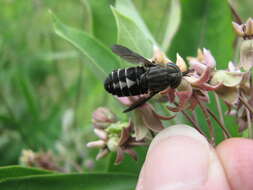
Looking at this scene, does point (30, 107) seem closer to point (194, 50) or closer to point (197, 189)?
point (194, 50)

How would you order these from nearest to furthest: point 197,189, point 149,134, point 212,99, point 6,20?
point 197,189 → point 149,134 → point 212,99 → point 6,20

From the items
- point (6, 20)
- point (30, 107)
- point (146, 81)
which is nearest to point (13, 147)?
point (30, 107)

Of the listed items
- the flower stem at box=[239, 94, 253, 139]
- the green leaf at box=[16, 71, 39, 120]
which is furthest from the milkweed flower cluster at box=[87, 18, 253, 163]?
the green leaf at box=[16, 71, 39, 120]

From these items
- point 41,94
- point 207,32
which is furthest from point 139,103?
point 41,94

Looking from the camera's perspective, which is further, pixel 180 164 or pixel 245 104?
pixel 245 104

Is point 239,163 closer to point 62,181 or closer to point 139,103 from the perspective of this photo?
point 139,103

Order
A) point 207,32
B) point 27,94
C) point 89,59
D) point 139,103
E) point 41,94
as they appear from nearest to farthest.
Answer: point 139,103, point 89,59, point 207,32, point 27,94, point 41,94

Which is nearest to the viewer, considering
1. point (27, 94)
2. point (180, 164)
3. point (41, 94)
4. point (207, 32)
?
point (180, 164)
